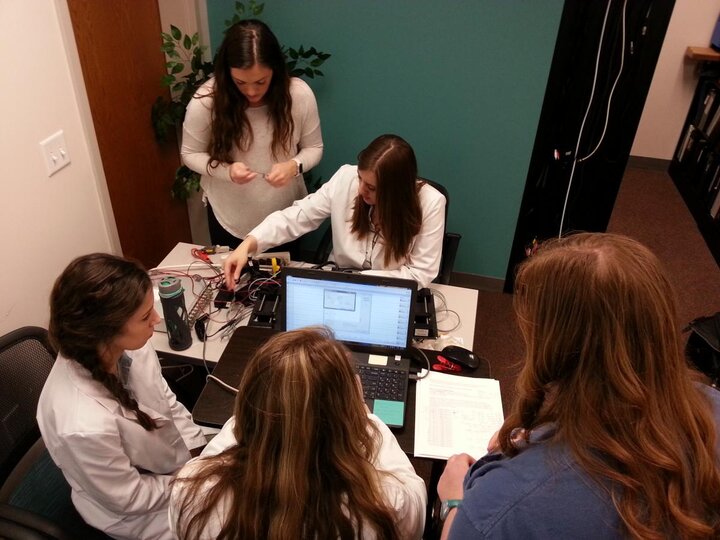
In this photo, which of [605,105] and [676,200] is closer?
[605,105]

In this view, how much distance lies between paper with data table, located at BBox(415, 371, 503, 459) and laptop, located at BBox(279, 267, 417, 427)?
0.07 m

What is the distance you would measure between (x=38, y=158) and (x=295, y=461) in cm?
165

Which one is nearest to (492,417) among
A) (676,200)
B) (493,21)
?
(493,21)

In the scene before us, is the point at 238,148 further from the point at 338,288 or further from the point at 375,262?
the point at 338,288

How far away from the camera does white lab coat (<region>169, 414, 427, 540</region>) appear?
102 centimetres

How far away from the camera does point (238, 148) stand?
2.28m

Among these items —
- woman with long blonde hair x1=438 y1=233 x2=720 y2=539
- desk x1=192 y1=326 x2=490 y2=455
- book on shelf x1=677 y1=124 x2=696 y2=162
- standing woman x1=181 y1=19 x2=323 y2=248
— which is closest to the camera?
woman with long blonde hair x1=438 y1=233 x2=720 y2=539

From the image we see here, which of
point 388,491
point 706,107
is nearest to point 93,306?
point 388,491

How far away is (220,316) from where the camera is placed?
192cm

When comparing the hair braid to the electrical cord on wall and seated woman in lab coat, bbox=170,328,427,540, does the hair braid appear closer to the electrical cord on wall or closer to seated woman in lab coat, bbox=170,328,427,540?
seated woman in lab coat, bbox=170,328,427,540

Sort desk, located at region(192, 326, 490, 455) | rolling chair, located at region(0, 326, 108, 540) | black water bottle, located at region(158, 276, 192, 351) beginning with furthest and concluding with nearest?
black water bottle, located at region(158, 276, 192, 351) < desk, located at region(192, 326, 490, 455) < rolling chair, located at region(0, 326, 108, 540)

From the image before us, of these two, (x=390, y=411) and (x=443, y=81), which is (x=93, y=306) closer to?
(x=390, y=411)

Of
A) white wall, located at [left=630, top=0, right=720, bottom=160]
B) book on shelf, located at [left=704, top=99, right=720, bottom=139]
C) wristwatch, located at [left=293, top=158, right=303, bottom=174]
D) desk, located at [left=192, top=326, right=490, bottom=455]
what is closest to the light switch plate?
wristwatch, located at [left=293, top=158, right=303, bottom=174]

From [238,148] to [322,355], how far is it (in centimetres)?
150
